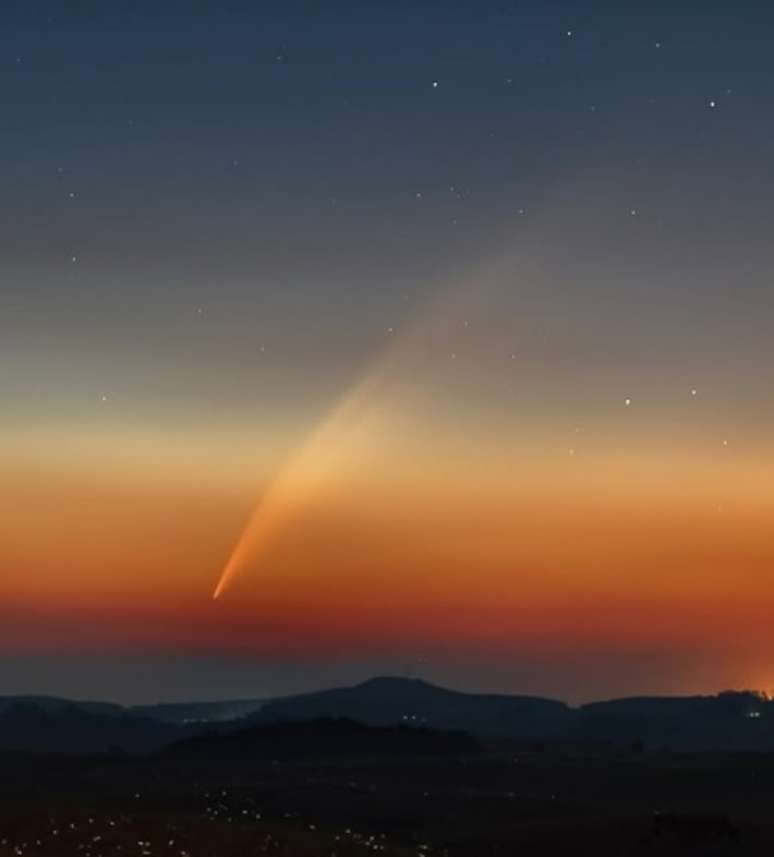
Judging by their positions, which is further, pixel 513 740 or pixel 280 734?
pixel 513 740

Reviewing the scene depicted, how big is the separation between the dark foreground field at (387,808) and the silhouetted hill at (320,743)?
20.3m

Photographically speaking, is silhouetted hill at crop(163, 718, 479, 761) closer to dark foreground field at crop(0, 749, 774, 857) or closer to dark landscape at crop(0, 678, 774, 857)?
dark landscape at crop(0, 678, 774, 857)

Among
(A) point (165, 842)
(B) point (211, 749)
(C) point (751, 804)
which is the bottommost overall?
(A) point (165, 842)

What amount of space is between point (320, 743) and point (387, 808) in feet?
269

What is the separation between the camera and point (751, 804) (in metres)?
97.0

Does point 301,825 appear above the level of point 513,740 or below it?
below

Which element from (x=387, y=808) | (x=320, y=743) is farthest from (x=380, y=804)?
(x=320, y=743)

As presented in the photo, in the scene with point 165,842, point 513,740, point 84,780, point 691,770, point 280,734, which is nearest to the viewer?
point 165,842

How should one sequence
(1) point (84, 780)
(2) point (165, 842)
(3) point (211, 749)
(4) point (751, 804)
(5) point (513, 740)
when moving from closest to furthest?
(2) point (165, 842) → (4) point (751, 804) → (1) point (84, 780) → (3) point (211, 749) → (5) point (513, 740)

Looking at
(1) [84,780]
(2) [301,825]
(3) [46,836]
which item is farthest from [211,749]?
(3) [46,836]

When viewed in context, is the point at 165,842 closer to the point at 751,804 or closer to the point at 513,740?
the point at 751,804

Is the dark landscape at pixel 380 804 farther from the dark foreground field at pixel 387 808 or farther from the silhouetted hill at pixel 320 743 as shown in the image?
the silhouetted hill at pixel 320 743

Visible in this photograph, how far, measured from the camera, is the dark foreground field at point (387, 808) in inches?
2234

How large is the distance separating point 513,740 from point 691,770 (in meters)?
77.6
